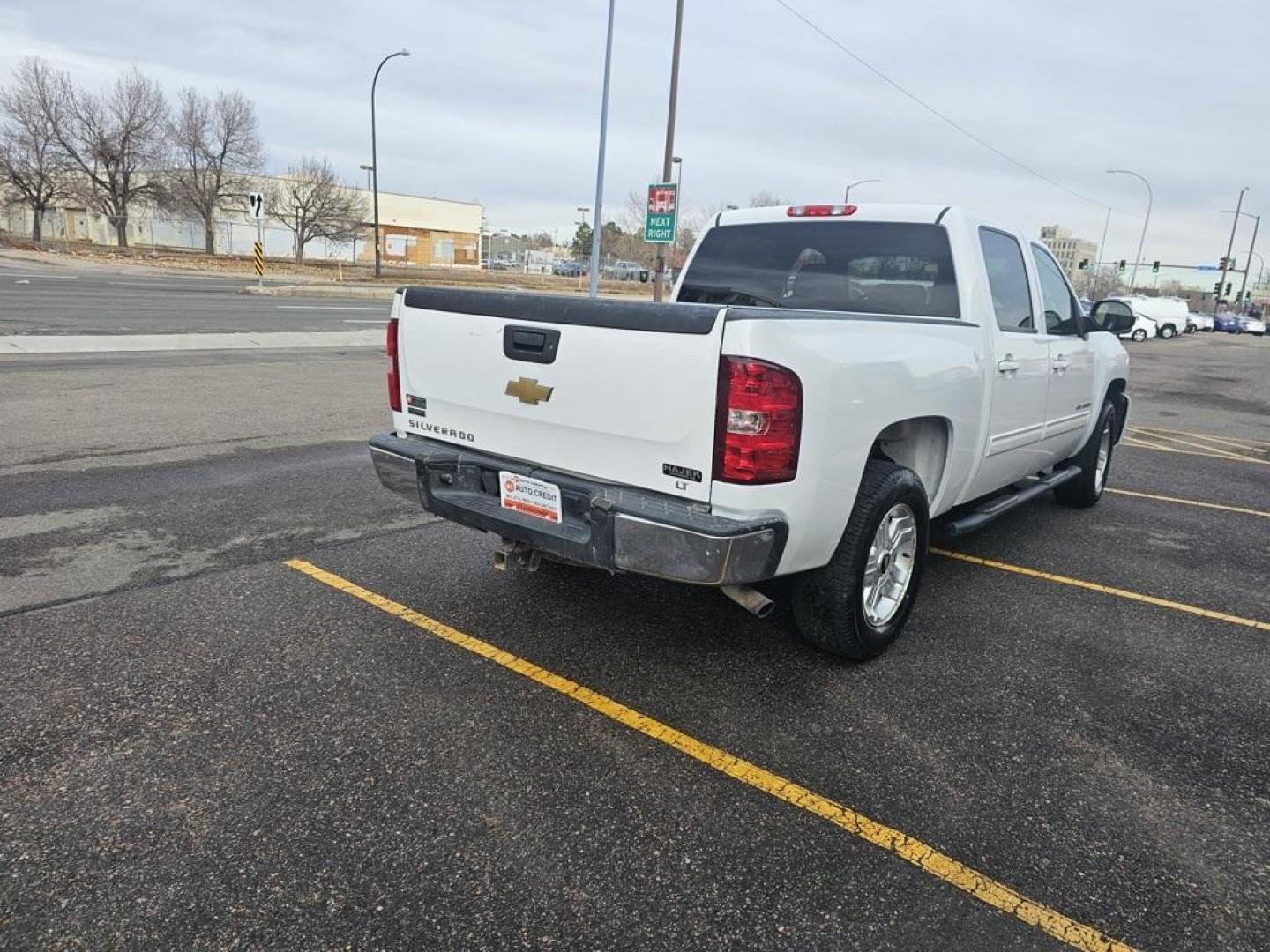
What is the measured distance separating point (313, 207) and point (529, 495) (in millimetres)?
57782

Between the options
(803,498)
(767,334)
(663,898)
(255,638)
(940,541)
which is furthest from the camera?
(940,541)

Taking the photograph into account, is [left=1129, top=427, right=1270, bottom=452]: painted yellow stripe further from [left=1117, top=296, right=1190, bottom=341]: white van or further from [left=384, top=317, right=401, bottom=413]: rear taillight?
[left=1117, top=296, right=1190, bottom=341]: white van

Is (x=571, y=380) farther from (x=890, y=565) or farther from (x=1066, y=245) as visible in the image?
(x=1066, y=245)

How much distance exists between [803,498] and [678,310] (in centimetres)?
78

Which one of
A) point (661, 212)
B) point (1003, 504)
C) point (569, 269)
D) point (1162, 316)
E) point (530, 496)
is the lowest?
point (1003, 504)

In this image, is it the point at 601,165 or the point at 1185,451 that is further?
the point at 601,165

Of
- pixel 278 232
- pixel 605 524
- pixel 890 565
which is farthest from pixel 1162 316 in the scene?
pixel 278 232

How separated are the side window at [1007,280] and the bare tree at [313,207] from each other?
2168 inches

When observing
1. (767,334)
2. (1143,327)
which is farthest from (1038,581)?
(1143,327)

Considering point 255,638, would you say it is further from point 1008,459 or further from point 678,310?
point 1008,459

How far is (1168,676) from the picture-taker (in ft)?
12.3

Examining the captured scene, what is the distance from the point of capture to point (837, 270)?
4.53 metres

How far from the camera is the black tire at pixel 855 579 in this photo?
133 inches

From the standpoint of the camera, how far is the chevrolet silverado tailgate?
2873 mm
